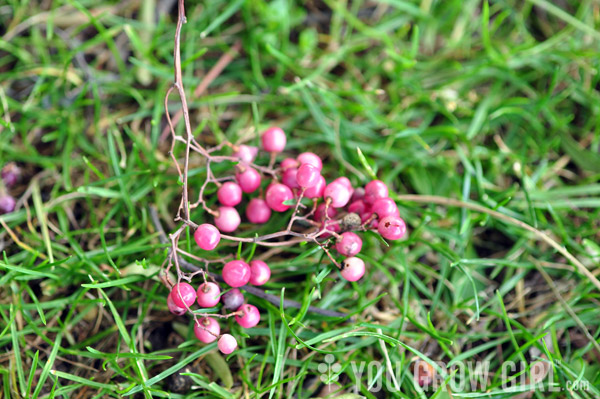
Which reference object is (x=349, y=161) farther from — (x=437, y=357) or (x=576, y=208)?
(x=576, y=208)

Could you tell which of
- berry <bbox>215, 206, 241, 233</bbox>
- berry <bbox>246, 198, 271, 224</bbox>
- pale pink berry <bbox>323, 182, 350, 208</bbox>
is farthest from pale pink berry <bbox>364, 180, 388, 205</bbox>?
berry <bbox>215, 206, 241, 233</bbox>

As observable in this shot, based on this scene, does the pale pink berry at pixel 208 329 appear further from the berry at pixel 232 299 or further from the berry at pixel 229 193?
the berry at pixel 229 193

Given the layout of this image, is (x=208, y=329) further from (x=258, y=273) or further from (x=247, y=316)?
(x=258, y=273)

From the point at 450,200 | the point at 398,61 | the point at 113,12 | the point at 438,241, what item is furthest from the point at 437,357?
the point at 113,12

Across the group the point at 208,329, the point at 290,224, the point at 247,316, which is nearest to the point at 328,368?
the point at 247,316

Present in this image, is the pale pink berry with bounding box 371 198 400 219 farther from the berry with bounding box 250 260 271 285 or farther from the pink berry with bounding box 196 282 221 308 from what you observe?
the pink berry with bounding box 196 282 221 308

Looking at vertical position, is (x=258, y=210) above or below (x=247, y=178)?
below

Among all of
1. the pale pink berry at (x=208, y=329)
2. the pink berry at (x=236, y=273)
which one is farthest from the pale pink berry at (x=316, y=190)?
the pale pink berry at (x=208, y=329)
